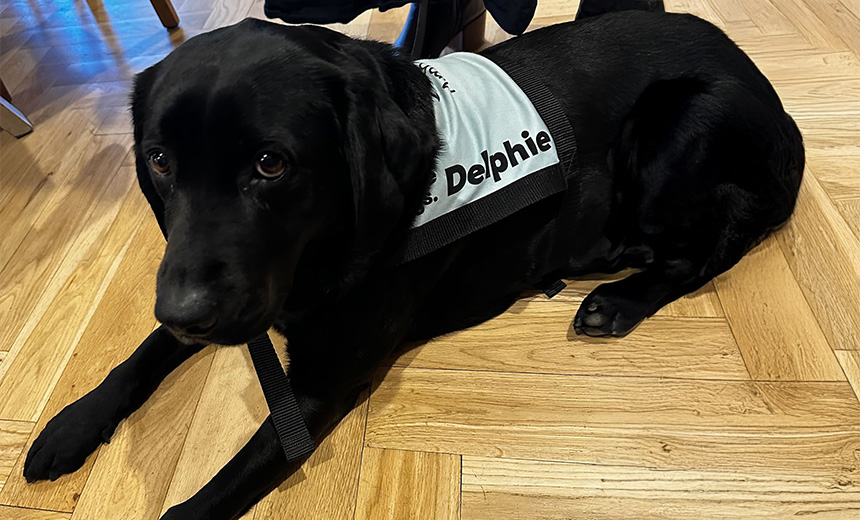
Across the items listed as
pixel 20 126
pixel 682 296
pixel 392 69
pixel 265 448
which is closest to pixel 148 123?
pixel 392 69

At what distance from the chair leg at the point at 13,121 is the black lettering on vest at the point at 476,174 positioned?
5.93 ft

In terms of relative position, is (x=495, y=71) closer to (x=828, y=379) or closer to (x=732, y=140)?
(x=732, y=140)

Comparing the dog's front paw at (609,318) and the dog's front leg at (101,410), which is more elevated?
the dog's front leg at (101,410)

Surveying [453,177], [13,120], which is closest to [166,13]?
[13,120]

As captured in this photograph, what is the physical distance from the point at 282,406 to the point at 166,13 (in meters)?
2.15

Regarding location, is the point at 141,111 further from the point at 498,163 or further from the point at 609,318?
the point at 609,318

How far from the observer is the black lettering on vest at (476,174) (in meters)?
1.11

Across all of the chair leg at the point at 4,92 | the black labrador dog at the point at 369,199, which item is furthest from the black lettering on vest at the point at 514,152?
the chair leg at the point at 4,92

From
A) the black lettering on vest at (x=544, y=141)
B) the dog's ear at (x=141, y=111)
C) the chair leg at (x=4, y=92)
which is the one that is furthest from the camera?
the chair leg at (x=4, y=92)

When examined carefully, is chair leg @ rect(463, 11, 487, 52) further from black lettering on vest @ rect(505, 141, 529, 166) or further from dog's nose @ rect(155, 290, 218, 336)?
dog's nose @ rect(155, 290, 218, 336)

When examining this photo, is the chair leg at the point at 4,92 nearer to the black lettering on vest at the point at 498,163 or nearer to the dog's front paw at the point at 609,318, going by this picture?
the black lettering on vest at the point at 498,163

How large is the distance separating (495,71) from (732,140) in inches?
20.0

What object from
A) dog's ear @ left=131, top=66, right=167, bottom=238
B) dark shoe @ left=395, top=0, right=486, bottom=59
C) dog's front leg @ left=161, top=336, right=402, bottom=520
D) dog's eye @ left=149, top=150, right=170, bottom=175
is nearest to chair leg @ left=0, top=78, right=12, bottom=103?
dark shoe @ left=395, top=0, right=486, bottom=59

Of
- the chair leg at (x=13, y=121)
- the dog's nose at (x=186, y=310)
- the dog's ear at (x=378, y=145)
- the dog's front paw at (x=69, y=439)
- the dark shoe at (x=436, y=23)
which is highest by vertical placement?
the dog's ear at (x=378, y=145)
